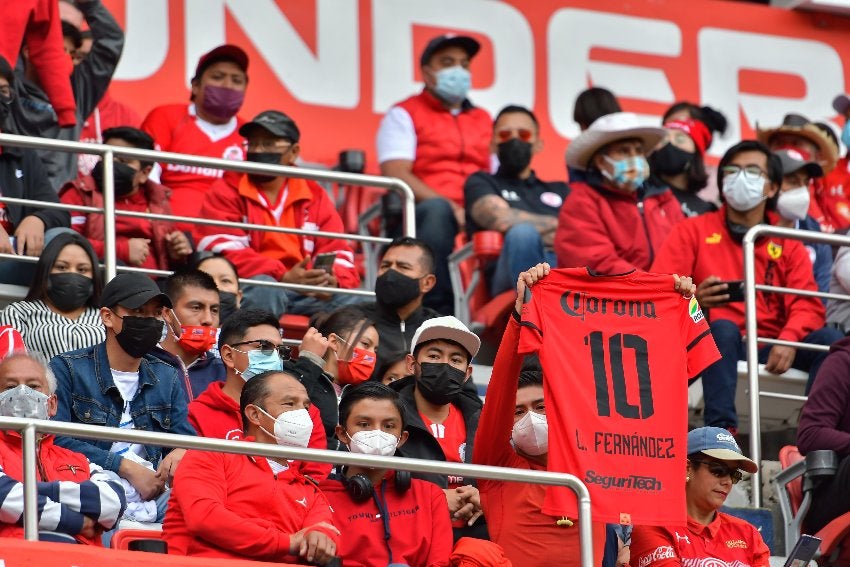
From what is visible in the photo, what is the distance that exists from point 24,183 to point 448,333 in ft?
8.72

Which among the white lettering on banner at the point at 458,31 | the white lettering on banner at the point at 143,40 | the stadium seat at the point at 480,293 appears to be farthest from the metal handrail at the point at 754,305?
the white lettering on banner at the point at 143,40

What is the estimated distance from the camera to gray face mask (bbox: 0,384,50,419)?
8391mm

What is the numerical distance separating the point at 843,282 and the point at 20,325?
4388 mm

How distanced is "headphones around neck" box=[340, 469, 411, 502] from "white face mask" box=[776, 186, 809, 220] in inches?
181

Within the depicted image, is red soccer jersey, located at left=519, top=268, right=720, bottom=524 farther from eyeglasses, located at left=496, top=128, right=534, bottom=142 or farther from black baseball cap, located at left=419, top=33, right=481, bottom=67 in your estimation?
black baseball cap, located at left=419, top=33, right=481, bottom=67

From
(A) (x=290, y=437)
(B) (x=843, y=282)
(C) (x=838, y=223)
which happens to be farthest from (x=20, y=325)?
(C) (x=838, y=223)

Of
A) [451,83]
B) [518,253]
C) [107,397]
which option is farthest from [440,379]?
[451,83]

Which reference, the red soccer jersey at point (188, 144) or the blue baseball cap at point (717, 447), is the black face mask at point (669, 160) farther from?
the blue baseball cap at point (717, 447)

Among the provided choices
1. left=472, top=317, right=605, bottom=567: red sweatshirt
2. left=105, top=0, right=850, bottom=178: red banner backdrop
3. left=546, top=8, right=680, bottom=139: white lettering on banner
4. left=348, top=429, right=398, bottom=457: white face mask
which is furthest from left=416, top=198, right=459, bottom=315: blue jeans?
left=348, top=429, right=398, bottom=457: white face mask

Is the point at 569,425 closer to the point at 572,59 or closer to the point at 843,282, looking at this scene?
the point at 843,282

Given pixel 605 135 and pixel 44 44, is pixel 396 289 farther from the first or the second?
pixel 44 44

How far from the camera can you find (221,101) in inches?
488

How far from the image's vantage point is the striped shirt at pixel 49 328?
9.80m

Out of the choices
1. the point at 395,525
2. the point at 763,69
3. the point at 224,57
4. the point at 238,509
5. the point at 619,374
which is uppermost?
the point at 224,57
